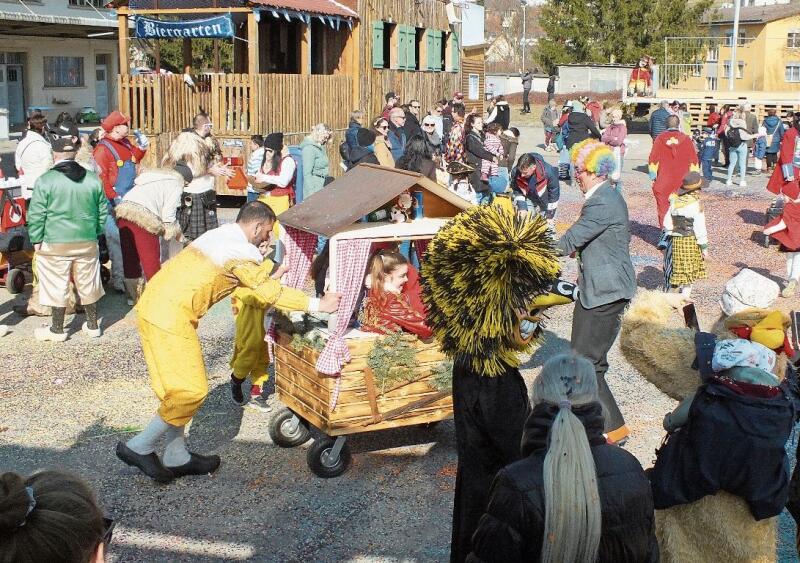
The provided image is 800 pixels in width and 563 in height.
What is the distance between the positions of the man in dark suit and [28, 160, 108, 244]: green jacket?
15.6 ft

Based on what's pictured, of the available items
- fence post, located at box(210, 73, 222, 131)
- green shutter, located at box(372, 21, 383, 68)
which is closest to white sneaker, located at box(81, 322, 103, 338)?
fence post, located at box(210, 73, 222, 131)

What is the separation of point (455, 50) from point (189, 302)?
2715cm

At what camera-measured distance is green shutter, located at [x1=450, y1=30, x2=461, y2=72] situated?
103ft

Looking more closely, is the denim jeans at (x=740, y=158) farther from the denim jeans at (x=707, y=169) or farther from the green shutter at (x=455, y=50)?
the green shutter at (x=455, y=50)

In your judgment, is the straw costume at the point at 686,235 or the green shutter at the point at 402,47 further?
the green shutter at the point at 402,47

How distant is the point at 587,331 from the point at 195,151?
4980 millimetres

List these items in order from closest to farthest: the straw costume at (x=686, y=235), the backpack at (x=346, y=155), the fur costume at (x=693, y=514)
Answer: the fur costume at (x=693, y=514), the straw costume at (x=686, y=235), the backpack at (x=346, y=155)

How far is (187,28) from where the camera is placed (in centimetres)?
1858

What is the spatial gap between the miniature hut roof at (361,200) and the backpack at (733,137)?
16.2 metres

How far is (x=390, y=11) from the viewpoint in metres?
25.0

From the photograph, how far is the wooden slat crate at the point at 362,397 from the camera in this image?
5.96 meters

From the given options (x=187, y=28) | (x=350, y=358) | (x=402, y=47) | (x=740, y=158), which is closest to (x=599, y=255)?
(x=350, y=358)

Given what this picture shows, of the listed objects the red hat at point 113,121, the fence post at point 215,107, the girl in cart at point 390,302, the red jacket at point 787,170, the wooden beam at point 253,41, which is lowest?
the girl in cart at point 390,302

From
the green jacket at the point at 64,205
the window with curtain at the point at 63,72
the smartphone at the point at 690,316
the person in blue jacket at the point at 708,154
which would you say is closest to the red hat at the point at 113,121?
the green jacket at the point at 64,205
